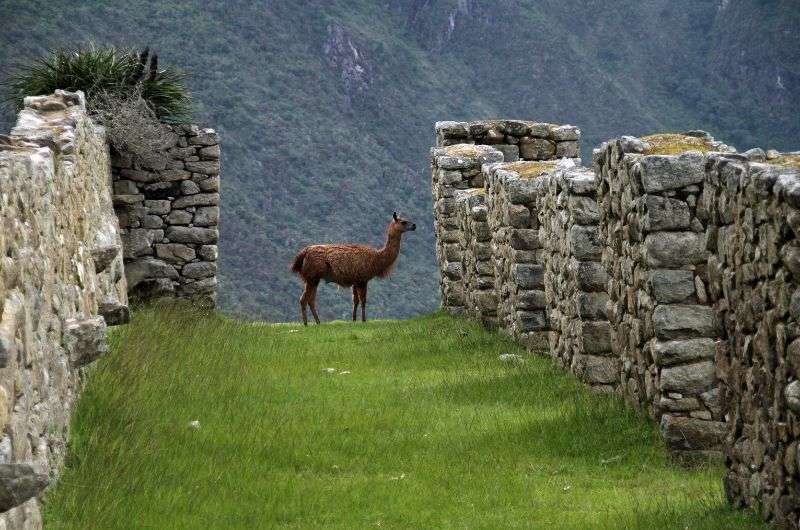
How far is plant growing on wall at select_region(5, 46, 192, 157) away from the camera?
19.8m

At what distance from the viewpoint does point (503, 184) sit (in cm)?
1689

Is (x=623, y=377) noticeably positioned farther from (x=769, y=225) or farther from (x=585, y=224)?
(x=769, y=225)

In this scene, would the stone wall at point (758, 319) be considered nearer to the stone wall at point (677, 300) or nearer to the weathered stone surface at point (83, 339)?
the stone wall at point (677, 300)

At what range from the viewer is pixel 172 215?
21.3 metres

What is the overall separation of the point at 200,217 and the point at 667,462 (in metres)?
12.9

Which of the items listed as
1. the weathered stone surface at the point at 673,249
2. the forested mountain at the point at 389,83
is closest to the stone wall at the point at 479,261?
the weathered stone surface at the point at 673,249

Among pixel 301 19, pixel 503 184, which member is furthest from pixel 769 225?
pixel 301 19

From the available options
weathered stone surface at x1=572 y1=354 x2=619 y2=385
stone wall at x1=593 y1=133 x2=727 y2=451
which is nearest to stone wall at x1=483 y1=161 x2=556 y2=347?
weathered stone surface at x1=572 y1=354 x2=619 y2=385

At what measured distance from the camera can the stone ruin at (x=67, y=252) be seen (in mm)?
6660

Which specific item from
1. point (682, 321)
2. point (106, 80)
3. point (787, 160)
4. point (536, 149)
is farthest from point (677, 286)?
point (536, 149)

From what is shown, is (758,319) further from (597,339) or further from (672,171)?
(597,339)

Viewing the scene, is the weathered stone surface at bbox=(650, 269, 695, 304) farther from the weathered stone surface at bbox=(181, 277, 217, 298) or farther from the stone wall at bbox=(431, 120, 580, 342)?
the weathered stone surface at bbox=(181, 277, 217, 298)

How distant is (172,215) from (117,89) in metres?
2.09

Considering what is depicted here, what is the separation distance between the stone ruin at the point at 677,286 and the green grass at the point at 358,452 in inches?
13.4
